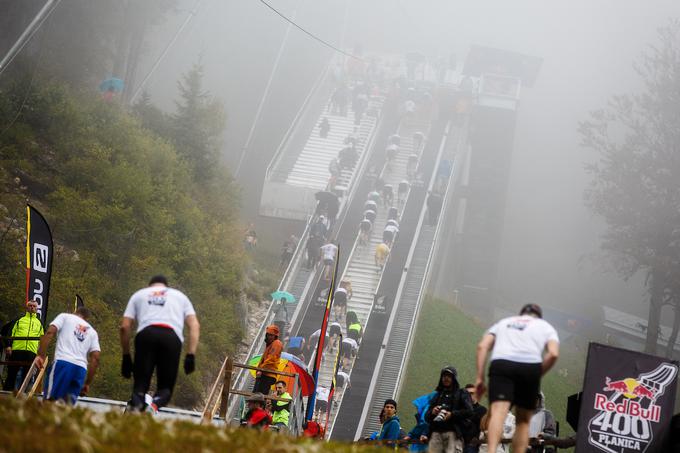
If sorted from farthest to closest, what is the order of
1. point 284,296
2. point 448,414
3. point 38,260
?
point 284,296
point 38,260
point 448,414

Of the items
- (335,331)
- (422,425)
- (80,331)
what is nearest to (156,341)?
(80,331)

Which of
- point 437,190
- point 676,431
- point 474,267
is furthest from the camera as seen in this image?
point 474,267

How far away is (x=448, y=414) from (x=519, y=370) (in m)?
2.22

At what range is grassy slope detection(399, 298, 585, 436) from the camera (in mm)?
25078

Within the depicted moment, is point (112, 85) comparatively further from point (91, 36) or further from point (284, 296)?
point (284, 296)

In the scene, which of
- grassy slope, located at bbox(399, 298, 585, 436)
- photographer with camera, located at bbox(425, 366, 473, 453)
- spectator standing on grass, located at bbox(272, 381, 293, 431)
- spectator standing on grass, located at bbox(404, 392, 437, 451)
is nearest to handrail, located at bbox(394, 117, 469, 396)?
grassy slope, located at bbox(399, 298, 585, 436)

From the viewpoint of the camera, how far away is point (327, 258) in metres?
26.9

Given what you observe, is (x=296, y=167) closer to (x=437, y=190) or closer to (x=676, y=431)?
(x=437, y=190)

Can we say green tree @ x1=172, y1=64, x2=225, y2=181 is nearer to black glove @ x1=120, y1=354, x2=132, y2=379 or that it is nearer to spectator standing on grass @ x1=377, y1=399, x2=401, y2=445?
spectator standing on grass @ x1=377, y1=399, x2=401, y2=445

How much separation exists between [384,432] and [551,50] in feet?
235

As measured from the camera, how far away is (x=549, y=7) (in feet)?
263

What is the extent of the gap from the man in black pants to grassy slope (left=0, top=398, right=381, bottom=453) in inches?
51.1

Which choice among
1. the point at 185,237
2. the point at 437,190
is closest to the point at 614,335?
the point at 437,190

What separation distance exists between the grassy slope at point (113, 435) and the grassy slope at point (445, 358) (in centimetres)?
1791
